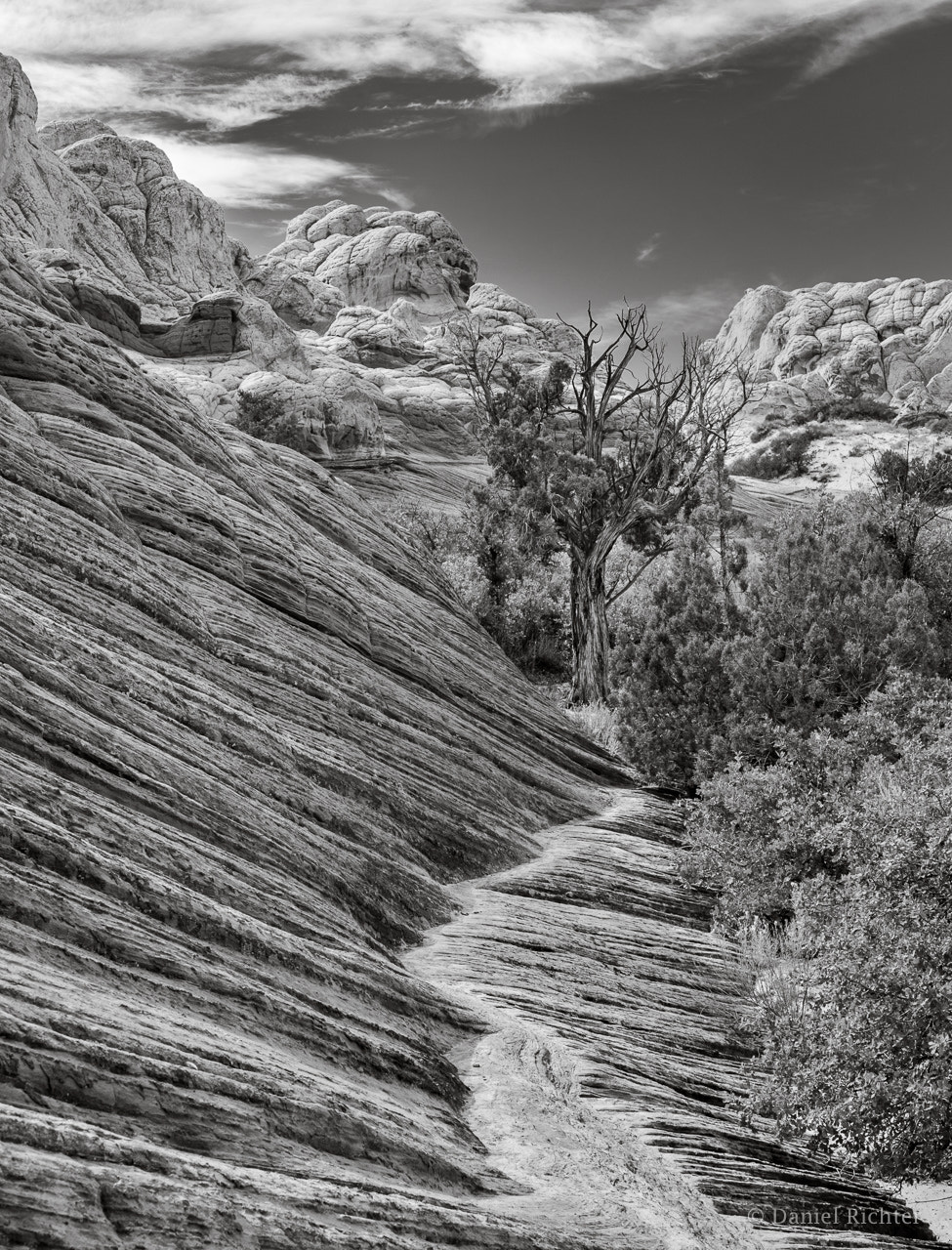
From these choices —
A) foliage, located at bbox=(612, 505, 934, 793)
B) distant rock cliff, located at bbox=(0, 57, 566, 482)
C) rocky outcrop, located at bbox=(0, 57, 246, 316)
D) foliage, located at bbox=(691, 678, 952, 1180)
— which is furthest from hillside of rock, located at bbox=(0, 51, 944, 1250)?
rocky outcrop, located at bbox=(0, 57, 246, 316)

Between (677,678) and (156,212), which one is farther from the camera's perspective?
(156,212)

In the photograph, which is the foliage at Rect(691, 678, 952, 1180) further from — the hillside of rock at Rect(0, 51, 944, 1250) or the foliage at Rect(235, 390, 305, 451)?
the foliage at Rect(235, 390, 305, 451)

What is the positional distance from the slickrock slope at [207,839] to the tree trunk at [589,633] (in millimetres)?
13333

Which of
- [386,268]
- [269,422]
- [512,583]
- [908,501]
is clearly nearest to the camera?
[908,501]

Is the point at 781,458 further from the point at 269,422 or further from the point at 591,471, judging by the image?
the point at 591,471

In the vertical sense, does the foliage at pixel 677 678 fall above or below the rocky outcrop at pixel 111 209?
below

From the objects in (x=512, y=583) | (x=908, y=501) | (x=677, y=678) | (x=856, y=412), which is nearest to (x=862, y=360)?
(x=856, y=412)

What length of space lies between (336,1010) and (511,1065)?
6.29 feet

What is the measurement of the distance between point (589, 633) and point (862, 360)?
148761 millimetres

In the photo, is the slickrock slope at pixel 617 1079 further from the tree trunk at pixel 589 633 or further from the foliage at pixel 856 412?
the foliage at pixel 856 412

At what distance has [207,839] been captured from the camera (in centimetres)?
931

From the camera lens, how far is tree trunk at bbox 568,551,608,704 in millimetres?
34156

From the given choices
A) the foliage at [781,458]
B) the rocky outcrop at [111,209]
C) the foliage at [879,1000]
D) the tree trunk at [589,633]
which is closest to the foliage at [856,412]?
the foliage at [781,458]

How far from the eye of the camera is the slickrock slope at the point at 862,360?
109438 millimetres
